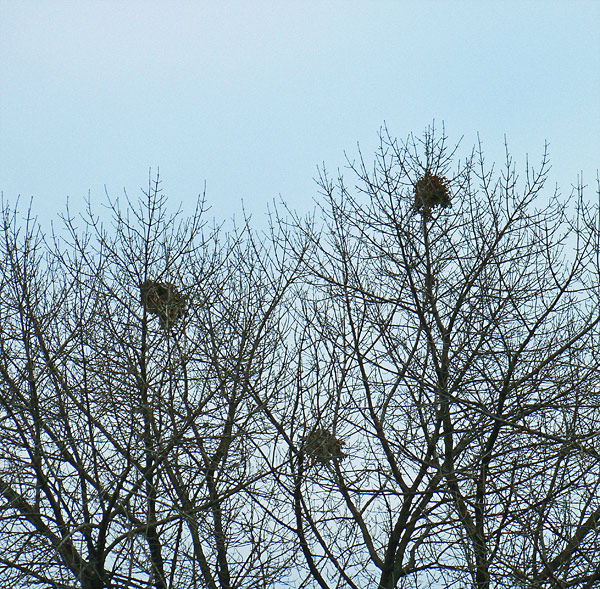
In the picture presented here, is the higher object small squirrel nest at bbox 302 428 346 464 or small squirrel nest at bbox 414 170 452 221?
small squirrel nest at bbox 414 170 452 221

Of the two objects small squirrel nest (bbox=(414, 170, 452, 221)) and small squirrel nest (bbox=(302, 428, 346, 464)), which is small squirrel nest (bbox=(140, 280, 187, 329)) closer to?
small squirrel nest (bbox=(302, 428, 346, 464))

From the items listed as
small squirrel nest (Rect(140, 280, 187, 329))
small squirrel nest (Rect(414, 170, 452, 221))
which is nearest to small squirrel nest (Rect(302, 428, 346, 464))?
small squirrel nest (Rect(140, 280, 187, 329))

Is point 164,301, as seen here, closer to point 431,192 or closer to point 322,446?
point 322,446

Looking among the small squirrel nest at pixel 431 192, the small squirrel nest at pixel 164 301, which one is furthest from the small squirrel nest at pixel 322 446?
the small squirrel nest at pixel 431 192

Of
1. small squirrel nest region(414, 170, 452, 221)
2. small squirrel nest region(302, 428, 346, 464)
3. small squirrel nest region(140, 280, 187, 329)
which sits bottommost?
small squirrel nest region(302, 428, 346, 464)

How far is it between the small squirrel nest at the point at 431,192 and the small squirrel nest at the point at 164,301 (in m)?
3.11

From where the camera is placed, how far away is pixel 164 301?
9.27 m

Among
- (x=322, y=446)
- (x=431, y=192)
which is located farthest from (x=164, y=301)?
(x=431, y=192)

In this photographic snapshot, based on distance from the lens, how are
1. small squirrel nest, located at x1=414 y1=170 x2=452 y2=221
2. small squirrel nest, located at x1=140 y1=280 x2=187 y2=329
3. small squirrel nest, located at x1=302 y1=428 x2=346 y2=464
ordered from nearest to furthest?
small squirrel nest, located at x1=302 y1=428 x2=346 y2=464 → small squirrel nest, located at x1=140 y1=280 x2=187 y2=329 → small squirrel nest, located at x1=414 y1=170 x2=452 y2=221

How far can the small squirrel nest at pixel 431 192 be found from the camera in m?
9.34

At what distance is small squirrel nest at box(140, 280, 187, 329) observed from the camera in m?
8.93

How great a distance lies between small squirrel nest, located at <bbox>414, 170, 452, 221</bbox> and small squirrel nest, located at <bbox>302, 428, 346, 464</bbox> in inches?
116

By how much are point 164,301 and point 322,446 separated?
2.56 m

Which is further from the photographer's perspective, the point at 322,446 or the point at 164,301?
the point at 164,301
